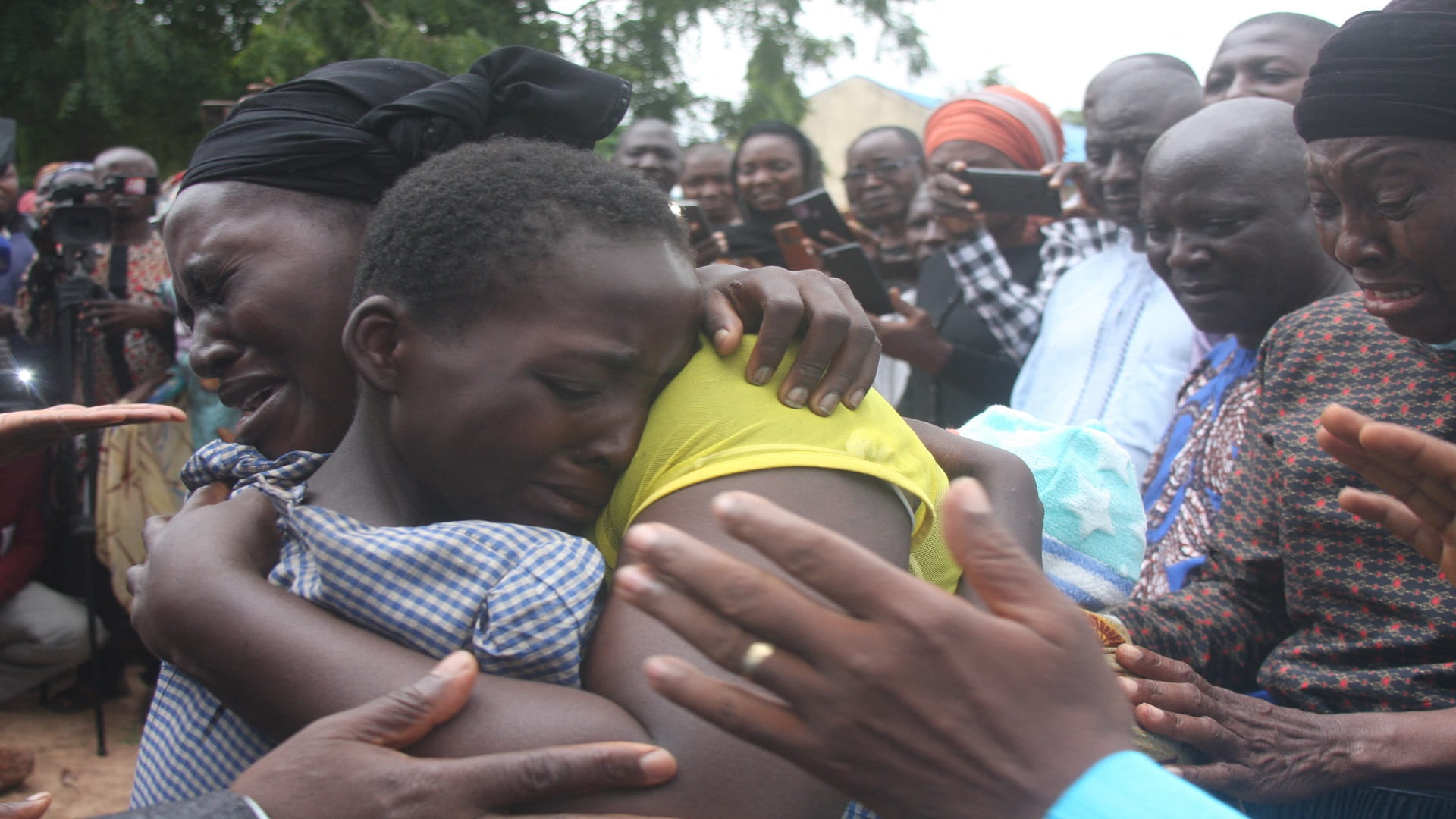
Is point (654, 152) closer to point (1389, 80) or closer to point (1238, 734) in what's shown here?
point (1389, 80)

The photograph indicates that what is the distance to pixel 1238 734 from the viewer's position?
2105 mm

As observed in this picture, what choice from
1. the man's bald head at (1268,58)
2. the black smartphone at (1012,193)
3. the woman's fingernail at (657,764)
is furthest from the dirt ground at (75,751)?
the man's bald head at (1268,58)

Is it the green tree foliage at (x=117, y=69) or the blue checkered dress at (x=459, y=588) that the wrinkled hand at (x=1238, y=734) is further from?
the green tree foliage at (x=117, y=69)

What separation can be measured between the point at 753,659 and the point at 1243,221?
278 cm

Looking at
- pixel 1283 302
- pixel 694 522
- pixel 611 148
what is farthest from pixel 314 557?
pixel 611 148

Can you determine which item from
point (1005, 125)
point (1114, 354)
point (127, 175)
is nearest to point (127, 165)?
point (127, 175)

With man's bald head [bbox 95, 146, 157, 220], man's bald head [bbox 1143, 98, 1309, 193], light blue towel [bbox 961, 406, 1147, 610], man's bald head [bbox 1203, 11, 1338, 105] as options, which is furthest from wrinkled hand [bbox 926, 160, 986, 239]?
man's bald head [bbox 95, 146, 157, 220]

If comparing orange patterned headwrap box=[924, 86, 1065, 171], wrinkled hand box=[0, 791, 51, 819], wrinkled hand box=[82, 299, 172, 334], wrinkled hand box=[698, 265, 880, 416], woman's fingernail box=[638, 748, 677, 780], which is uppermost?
orange patterned headwrap box=[924, 86, 1065, 171]

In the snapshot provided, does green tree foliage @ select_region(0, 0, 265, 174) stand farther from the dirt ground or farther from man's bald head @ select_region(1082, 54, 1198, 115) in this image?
man's bald head @ select_region(1082, 54, 1198, 115)

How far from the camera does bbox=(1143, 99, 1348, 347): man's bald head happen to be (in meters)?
3.23

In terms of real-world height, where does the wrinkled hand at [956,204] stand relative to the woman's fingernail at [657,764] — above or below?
above

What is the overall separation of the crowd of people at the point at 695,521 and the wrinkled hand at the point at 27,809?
0.32 meters

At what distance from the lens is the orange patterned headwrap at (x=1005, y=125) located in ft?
18.1

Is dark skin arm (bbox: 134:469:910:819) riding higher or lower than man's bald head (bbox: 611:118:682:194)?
lower
